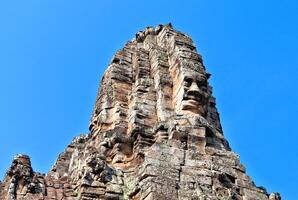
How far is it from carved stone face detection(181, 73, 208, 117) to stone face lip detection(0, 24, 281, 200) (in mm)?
31

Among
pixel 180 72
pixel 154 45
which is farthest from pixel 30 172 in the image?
pixel 154 45

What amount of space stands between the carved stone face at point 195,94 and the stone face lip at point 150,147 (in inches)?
1.2

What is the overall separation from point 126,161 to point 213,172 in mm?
2857

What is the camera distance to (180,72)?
18.1m

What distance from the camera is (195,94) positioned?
17125 millimetres

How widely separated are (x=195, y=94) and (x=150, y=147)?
3.16 m

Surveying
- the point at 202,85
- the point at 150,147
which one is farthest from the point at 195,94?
the point at 150,147

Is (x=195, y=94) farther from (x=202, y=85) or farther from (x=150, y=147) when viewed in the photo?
(x=150, y=147)

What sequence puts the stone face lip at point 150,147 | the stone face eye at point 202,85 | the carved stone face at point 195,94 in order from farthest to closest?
the stone face eye at point 202,85 → the carved stone face at point 195,94 → the stone face lip at point 150,147

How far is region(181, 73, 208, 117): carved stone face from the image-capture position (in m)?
16.9

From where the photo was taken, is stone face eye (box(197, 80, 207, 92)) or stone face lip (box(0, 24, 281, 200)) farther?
stone face eye (box(197, 80, 207, 92))

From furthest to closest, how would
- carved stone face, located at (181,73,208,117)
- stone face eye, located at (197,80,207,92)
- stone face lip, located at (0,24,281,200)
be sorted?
stone face eye, located at (197,80,207,92) → carved stone face, located at (181,73,208,117) → stone face lip, located at (0,24,281,200)

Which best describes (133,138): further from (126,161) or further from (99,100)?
(99,100)

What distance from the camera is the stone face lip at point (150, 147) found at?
13930mm
